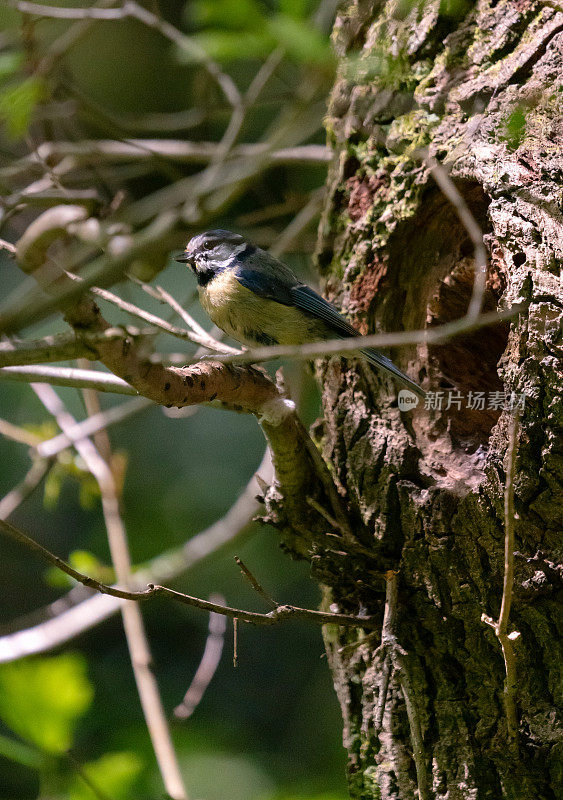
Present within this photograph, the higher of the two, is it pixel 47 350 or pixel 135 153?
pixel 135 153

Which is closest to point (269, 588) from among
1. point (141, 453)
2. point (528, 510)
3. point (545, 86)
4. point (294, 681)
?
point (294, 681)

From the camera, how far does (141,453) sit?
4.78 meters

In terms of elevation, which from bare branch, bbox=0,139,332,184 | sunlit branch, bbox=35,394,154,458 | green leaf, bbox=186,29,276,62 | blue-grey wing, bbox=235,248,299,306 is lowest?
sunlit branch, bbox=35,394,154,458

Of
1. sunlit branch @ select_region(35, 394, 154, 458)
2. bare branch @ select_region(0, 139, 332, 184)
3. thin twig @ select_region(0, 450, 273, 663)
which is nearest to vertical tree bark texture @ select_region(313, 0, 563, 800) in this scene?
bare branch @ select_region(0, 139, 332, 184)

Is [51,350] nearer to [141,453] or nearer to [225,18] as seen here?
[225,18]

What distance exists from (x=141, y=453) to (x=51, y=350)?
12.3ft

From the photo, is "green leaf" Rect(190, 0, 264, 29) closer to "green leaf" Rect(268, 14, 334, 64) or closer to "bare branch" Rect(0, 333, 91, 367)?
"green leaf" Rect(268, 14, 334, 64)

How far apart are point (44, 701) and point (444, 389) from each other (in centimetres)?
133

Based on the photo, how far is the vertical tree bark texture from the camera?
1.63 m

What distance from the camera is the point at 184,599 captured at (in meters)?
1.42

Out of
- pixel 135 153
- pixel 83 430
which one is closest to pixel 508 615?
pixel 83 430

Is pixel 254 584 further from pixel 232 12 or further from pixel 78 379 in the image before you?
pixel 232 12

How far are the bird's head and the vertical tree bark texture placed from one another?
50 cm

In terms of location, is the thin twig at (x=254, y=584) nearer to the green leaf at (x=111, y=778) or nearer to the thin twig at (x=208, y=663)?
the green leaf at (x=111, y=778)
